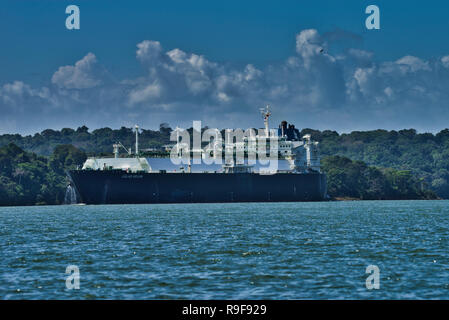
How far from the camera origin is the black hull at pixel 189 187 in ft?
331

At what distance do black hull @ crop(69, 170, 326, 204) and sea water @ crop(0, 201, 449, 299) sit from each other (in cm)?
5098

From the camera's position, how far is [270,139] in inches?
5153

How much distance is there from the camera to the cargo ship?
332 feet

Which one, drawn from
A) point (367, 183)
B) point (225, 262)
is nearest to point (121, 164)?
point (367, 183)

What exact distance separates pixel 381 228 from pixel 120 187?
57047mm

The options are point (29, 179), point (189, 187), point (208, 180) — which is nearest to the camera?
point (189, 187)

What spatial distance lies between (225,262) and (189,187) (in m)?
76.2

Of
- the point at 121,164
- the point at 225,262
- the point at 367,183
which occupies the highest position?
the point at 121,164

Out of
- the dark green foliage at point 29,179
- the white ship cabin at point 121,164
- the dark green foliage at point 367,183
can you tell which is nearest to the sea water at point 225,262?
the white ship cabin at point 121,164

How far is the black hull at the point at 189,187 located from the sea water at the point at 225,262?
50976mm

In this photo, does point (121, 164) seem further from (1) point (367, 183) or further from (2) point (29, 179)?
(1) point (367, 183)

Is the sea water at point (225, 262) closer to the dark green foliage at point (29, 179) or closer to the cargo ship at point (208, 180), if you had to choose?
the cargo ship at point (208, 180)

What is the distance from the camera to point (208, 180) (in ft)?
358

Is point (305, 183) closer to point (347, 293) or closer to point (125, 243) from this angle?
point (125, 243)
